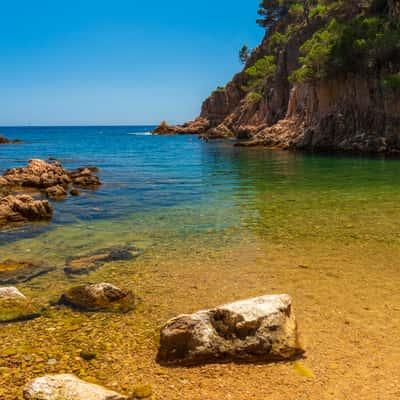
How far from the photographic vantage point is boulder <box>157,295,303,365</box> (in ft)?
16.0

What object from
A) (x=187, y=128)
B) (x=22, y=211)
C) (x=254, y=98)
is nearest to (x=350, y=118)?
(x=22, y=211)

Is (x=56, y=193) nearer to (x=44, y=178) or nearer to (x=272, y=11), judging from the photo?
(x=44, y=178)

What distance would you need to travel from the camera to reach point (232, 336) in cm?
496

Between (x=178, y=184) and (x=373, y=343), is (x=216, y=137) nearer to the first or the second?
(x=178, y=184)

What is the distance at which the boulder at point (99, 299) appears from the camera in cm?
639

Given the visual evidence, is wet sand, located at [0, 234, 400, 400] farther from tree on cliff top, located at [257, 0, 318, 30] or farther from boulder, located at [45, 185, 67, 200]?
tree on cliff top, located at [257, 0, 318, 30]

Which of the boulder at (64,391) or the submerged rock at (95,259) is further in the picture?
the submerged rock at (95,259)

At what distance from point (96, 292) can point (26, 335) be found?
1.30m

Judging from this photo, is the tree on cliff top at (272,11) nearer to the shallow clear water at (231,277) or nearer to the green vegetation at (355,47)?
the green vegetation at (355,47)

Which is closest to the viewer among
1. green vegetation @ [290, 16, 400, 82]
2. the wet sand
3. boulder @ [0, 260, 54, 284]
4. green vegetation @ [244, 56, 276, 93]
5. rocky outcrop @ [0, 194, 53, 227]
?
the wet sand

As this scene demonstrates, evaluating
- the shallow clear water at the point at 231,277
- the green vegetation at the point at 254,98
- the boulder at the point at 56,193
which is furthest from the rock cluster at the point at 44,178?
the green vegetation at the point at 254,98

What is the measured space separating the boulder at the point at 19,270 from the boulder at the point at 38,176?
14077 mm

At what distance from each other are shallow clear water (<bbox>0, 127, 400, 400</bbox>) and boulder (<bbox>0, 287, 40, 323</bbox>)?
0.30 meters

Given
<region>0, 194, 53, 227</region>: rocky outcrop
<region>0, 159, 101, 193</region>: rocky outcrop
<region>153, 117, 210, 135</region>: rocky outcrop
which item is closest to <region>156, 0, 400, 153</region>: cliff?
<region>0, 159, 101, 193</region>: rocky outcrop
